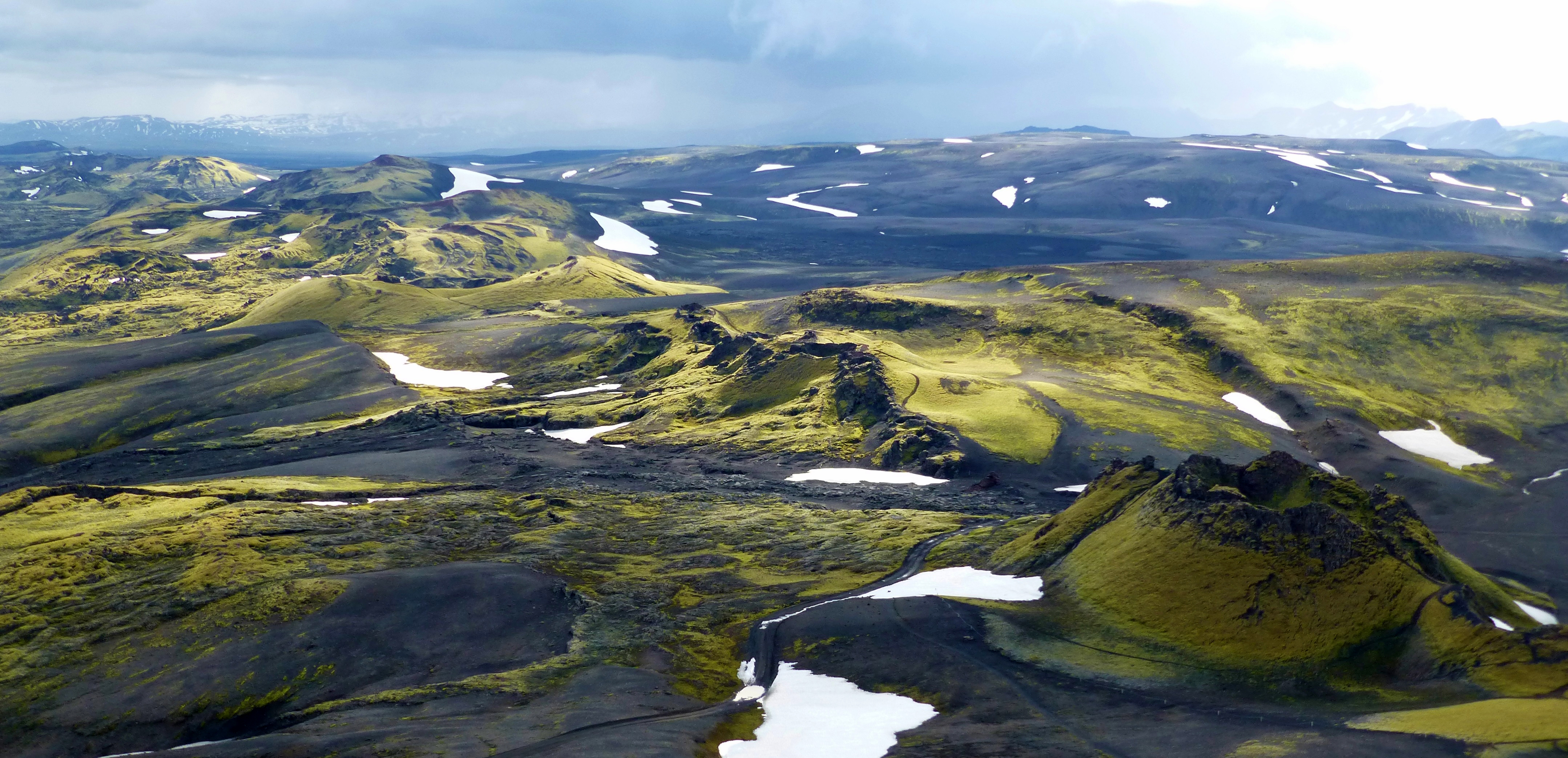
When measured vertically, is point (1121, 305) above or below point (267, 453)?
above

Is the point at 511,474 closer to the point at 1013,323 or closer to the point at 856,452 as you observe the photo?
the point at 856,452

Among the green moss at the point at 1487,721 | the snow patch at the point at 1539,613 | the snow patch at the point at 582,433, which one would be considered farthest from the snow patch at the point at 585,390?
the green moss at the point at 1487,721

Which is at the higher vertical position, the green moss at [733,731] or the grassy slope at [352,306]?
the grassy slope at [352,306]

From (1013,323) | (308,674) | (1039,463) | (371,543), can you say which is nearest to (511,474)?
(371,543)

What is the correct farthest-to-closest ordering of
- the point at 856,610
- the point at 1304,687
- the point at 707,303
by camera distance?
the point at 707,303 < the point at 856,610 < the point at 1304,687

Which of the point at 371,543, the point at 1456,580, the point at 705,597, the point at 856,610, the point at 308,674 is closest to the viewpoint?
the point at 308,674

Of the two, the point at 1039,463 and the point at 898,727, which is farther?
the point at 1039,463

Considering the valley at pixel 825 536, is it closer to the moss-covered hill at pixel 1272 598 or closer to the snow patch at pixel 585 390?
the moss-covered hill at pixel 1272 598

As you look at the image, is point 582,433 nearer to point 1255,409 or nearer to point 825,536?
point 825,536
